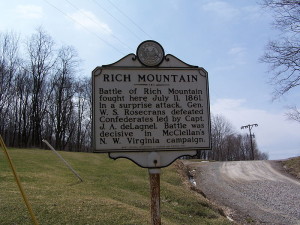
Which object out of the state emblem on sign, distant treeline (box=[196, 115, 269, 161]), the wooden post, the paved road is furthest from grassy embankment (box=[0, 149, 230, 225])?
distant treeline (box=[196, 115, 269, 161])

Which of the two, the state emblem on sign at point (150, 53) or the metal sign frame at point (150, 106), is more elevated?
the state emblem on sign at point (150, 53)

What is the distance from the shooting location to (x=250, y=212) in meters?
11.9

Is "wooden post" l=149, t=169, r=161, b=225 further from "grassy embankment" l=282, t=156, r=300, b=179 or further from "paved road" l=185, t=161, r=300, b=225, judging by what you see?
"grassy embankment" l=282, t=156, r=300, b=179

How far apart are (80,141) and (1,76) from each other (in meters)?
→ 18.9

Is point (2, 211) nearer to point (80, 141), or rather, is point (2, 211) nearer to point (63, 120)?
point (63, 120)

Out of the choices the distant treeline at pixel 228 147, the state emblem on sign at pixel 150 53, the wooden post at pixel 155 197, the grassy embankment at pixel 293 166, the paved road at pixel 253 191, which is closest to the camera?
the wooden post at pixel 155 197

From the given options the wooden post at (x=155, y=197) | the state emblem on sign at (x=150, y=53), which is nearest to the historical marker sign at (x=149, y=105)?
the state emblem on sign at (x=150, y=53)

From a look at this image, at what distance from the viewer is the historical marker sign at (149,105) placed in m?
4.14

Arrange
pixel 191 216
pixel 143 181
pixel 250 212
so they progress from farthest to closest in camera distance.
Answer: pixel 143 181 → pixel 250 212 → pixel 191 216

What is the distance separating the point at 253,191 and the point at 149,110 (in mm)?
13093

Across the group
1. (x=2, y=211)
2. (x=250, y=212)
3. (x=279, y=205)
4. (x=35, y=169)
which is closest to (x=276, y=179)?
(x=279, y=205)

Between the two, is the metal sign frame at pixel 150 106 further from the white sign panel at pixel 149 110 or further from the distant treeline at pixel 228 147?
the distant treeline at pixel 228 147

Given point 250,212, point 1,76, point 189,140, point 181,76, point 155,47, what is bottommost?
point 250,212

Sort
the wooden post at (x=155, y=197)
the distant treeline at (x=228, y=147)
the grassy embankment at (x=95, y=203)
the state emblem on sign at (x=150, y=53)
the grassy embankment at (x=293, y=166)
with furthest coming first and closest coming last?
the distant treeline at (x=228, y=147) → the grassy embankment at (x=293, y=166) → the grassy embankment at (x=95, y=203) → the state emblem on sign at (x=150, y=53) → the wooden post at (x=155, y=197)
